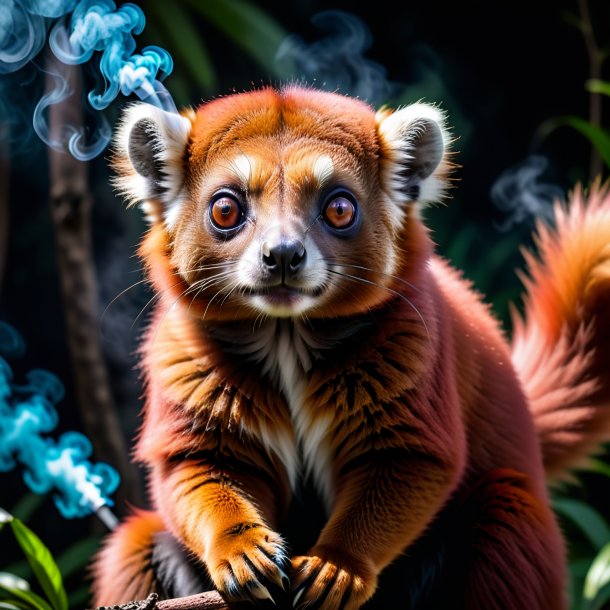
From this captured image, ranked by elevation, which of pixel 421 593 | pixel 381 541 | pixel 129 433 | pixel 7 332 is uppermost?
pixel 381 541

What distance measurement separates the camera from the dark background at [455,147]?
3883 millimetres

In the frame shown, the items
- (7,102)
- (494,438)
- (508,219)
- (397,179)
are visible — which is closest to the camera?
(397,179)

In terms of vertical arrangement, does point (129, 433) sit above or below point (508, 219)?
below

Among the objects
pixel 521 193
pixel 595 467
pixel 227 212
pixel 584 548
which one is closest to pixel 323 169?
pixel 227 212

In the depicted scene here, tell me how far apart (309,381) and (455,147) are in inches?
107

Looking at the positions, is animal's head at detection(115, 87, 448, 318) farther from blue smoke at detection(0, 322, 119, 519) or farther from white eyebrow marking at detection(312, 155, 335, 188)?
blue smoke at detection(0, 322, 119, 519)

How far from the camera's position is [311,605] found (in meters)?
1.63

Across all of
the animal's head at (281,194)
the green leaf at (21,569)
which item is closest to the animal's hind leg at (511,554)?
the animal's head at (281,194)

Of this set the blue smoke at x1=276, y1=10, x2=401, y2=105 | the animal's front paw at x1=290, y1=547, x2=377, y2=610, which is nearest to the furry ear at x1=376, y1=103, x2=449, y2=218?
the animal's front paw at x1=290, y1=547, x2=377, y2=610

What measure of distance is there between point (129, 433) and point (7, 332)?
68 centimetres

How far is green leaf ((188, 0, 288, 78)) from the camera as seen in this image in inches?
136

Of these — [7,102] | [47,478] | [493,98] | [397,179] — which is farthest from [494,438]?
[493,98]

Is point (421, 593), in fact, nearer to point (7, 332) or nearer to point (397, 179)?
point (397, 179)

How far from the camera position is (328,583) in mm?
1628
